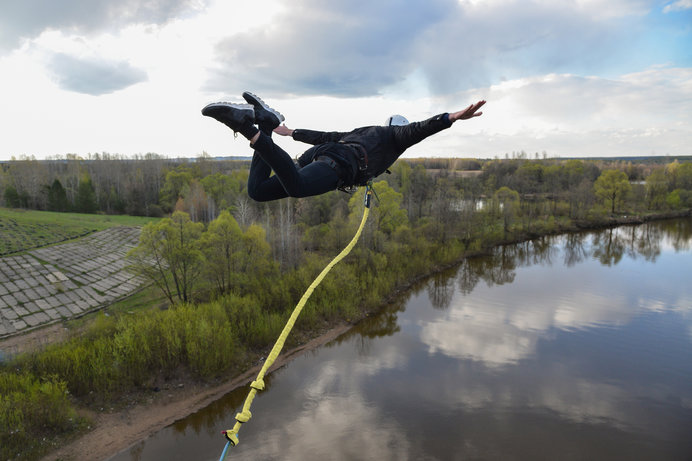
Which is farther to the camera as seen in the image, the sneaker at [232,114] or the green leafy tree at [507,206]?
the green leafy tree at [507,206]

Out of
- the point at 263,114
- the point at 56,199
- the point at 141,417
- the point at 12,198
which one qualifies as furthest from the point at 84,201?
the point at 263,114

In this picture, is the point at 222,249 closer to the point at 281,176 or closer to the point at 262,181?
the point at 262,181

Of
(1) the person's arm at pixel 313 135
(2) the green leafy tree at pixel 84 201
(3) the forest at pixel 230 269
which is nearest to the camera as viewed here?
(1) the person's arm at pixel 313 135

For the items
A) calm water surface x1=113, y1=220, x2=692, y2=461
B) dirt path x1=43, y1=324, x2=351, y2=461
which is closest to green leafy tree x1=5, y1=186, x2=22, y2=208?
dirt path x1=43, y1=324, x2=351, y2=461

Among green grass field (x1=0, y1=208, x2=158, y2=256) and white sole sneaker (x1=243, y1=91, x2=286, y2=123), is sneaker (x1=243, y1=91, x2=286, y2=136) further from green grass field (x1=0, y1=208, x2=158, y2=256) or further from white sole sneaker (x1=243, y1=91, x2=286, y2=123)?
green grass field (x1=0, y1=208, x2=158, y2=256)

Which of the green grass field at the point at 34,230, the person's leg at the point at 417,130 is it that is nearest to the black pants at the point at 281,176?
the person's leg at the point at 417,130

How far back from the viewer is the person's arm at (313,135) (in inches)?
121

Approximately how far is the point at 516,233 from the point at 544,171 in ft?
109

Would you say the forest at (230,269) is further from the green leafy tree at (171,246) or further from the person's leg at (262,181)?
the person's leg at (262,181)

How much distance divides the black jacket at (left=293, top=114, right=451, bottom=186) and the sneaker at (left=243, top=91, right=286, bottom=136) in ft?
1.83

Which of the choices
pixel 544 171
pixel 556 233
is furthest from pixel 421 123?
pixel 544 171

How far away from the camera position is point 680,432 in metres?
10.7

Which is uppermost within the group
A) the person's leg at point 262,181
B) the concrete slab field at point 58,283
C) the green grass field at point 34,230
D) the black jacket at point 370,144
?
the black jacket at point 370,144

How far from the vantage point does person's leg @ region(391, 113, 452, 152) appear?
2.45m
